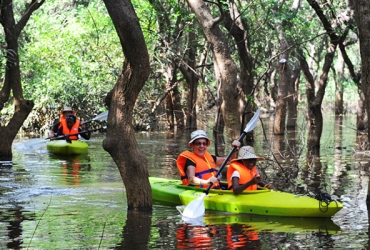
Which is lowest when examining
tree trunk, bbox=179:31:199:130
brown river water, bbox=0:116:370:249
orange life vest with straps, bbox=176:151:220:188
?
brown river water, bbox=0:116:370:249

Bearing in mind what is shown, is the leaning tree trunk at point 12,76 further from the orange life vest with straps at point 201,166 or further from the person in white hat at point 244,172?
the person in white hat at point 244,172

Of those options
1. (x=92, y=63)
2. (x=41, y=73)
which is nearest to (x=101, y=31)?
(x=92, y=63)

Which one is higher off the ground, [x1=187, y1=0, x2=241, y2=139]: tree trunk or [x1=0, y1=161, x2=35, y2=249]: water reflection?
[x1=187, y1=0, x2=241, y2=139]: tree trunk

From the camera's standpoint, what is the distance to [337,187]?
1301 centimetres

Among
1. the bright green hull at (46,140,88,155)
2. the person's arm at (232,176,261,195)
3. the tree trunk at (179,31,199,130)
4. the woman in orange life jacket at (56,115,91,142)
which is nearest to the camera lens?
the person's arm at (232,176,261,195)

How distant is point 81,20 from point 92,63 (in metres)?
1.78

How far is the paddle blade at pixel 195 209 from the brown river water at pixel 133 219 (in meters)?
0.15

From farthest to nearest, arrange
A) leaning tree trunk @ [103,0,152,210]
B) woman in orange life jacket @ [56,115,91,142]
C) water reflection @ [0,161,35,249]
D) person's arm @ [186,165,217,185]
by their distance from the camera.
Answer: woman in orange life jacket @ [56,115,91,142] < person's arm @ [186,165,217,185] < leaning tree trunk @ [103,0,152,210] < water reflection @ [0,161,35,249]

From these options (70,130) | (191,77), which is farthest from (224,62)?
(191,77)

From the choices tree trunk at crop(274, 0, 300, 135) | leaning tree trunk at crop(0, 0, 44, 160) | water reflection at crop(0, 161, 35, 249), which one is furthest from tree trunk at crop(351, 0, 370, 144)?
tree trunk at crop(274, 0, 300, 135)

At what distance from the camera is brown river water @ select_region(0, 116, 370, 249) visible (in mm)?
8078

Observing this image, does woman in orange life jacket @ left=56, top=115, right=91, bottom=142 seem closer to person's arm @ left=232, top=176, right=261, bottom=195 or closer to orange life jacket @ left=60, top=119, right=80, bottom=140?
orange life jacket @ left=60, top=119, right=80, bottom=140

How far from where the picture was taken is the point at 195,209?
31.9 ft

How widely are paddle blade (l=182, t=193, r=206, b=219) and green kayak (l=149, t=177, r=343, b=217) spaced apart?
38 cm
